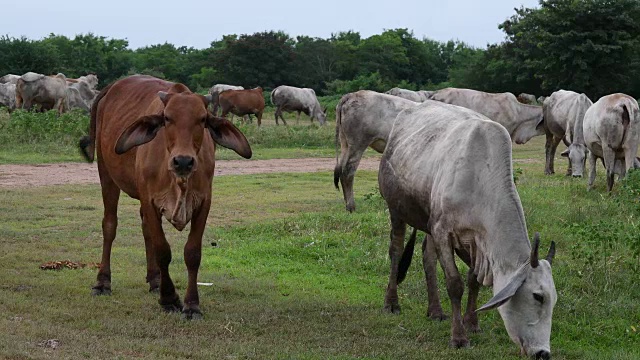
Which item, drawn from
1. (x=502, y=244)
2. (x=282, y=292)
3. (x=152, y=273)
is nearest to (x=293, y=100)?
(x=282, y=292)

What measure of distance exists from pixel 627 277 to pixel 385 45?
5173 cm

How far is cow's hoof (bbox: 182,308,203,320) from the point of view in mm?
7027

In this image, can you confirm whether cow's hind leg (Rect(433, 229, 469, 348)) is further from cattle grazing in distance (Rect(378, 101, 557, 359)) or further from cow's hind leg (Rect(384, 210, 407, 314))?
cow's hind leg (Rect(384, 210, 407, 314))

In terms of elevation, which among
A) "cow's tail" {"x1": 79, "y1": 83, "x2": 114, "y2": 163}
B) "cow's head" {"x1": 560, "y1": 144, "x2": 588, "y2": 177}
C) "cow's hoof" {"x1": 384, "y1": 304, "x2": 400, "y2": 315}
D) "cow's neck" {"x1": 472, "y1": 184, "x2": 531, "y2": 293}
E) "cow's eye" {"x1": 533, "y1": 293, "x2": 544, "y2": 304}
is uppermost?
"cow's tail" {"x1": 79, "y1": 83, "x2": 114, "y2": 163}

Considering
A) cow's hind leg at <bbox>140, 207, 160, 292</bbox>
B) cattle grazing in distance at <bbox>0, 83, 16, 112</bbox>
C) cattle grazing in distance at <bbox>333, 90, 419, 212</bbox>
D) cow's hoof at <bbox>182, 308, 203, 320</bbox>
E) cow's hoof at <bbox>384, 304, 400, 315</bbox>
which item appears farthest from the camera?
cattle grazing in distance at <bbox>0, 83, 16, 112</bbox>

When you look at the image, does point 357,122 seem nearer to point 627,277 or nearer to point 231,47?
point 627,277

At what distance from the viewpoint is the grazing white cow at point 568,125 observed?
16984 millimetres

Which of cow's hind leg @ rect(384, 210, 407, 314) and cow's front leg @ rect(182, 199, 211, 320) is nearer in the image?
cow's front leg @ rect(182, 199, 211, 320)

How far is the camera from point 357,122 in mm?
13445

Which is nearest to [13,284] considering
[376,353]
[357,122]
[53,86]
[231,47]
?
[376,353]

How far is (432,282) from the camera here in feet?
24.4

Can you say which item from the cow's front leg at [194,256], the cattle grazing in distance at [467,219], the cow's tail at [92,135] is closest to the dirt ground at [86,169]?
the cow's tail at [92,135]

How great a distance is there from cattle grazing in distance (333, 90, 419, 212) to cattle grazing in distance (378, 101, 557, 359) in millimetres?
5600

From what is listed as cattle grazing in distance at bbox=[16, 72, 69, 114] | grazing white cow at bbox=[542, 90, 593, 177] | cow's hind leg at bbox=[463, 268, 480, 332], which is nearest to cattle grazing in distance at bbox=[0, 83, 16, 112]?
cattle grazing in distance at bbox=[16, 72, 69, 114]
